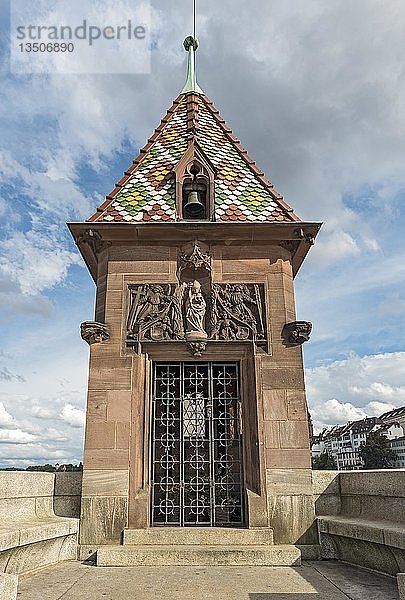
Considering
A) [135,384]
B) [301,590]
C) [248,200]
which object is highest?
[248,200]

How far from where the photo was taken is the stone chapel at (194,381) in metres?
8.68

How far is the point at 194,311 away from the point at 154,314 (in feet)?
2.52

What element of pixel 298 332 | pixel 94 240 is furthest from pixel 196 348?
pixel 94 240

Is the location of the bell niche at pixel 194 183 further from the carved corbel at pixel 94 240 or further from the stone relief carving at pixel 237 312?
the stone relief carving at pixel 237 312

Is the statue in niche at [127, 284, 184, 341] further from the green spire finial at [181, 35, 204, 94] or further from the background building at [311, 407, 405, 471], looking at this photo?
the background building at [311, 407, 405, 471]

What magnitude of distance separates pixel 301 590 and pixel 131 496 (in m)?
3.39

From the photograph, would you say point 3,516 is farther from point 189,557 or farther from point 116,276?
point 116,276

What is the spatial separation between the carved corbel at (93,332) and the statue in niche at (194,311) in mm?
1550

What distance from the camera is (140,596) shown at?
20.5 ft

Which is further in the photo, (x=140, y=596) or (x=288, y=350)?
(x=288, y=350)

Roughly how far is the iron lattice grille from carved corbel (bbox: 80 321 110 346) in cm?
118

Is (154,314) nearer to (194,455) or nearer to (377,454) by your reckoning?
(194,455)

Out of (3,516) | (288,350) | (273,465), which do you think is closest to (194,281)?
(288,350)

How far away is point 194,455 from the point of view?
9789 millimetres
